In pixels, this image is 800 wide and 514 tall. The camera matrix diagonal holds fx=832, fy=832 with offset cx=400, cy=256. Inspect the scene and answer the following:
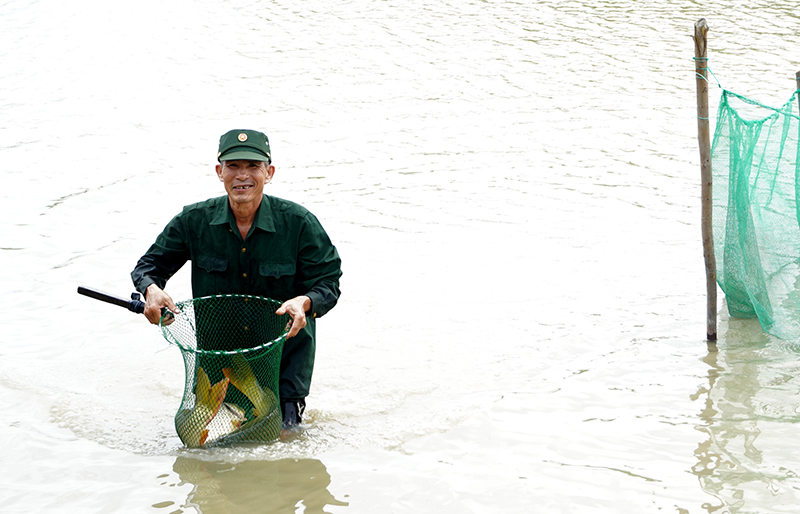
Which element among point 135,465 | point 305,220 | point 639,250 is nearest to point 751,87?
point 639,250

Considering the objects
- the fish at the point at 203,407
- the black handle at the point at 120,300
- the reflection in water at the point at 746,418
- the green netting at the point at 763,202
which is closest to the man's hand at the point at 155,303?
the black handle at the point at 120,300

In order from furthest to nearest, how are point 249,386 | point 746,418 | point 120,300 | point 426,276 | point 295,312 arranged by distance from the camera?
point 426,276, point 746,418, point 249,386, point 120,300, point 295,312

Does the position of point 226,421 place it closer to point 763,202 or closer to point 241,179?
point 241,179

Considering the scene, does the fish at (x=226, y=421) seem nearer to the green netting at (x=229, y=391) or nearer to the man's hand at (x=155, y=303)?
the green netting at (x=229, y=391)

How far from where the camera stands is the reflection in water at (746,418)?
3984 mm

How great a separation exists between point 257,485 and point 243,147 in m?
1.69

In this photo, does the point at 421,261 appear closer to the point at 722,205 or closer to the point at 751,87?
the point at 722,205

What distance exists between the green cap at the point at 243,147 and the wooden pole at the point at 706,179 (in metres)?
2.96

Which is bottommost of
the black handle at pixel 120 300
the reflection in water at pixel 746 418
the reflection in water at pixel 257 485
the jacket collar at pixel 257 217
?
the reflection in water at pixel 257 485

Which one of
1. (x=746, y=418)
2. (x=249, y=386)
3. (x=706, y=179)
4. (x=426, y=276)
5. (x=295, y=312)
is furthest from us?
(x=426, y=276)

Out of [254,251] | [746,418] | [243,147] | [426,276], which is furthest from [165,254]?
[746,418]

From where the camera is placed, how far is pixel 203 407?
4.27 meters

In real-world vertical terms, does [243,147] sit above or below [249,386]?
above

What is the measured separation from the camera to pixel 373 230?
8.42 metres
